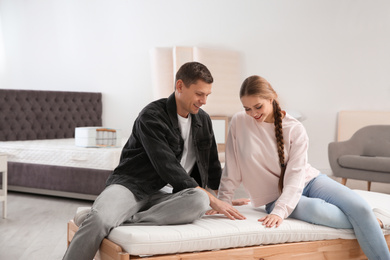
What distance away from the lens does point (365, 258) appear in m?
2.36

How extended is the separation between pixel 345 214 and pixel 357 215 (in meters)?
0.06

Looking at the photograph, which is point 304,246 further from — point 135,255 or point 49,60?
point 49,60

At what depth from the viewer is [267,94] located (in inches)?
88.5

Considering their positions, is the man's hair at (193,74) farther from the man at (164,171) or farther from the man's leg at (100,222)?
the man's leg at (100,222)

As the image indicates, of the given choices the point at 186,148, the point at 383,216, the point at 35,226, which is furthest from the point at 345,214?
the point at 35,226

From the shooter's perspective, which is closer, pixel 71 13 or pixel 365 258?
pixel 365 258

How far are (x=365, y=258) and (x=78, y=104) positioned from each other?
4.49 meters

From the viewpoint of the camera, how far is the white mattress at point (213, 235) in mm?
1888

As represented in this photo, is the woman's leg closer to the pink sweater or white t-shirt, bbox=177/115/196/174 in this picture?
the pink sweater

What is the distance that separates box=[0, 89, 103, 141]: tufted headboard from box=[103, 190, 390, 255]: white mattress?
3753mm

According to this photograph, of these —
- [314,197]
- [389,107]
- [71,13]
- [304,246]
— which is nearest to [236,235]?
[304,246]

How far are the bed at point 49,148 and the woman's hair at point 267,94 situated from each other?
7.06 ft

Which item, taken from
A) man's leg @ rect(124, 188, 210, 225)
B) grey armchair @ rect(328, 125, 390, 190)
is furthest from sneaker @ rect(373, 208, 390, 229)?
grey armchair @ rect(328, 125, 390, 190)

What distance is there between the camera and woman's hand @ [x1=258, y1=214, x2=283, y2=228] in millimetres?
2150
